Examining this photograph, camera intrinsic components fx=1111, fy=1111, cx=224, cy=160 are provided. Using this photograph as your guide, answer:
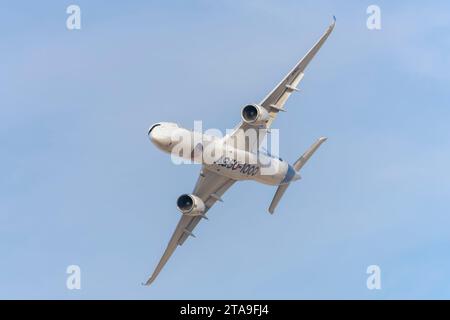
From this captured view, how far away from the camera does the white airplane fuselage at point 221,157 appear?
89812 mm

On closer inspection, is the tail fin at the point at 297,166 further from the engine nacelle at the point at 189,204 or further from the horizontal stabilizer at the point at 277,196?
the engine nacelle at the point at 189,204

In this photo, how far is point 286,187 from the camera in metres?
100

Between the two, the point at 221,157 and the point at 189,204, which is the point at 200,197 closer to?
the point at 189,204

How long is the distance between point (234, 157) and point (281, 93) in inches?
300

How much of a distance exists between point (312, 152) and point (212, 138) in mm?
12022

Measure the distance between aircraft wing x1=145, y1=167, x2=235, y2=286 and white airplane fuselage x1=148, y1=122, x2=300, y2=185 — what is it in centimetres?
349

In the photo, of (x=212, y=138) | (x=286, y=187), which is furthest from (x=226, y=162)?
(x=286, y=187)

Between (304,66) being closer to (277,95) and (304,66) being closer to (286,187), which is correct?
(277,95)

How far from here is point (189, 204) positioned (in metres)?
98.1

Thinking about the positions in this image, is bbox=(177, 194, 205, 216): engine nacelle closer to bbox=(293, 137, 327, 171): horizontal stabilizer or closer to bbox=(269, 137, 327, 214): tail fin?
bbox=(269, 137, 327, 214): tail fin

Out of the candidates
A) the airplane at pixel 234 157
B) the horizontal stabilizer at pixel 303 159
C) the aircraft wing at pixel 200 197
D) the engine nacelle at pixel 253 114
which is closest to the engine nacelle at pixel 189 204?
the airplane at pixel 234 157

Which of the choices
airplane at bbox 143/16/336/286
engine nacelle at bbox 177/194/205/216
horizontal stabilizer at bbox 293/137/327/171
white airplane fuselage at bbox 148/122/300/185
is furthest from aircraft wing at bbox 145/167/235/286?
horizontal stabilizer at bbox 293/137/327/171

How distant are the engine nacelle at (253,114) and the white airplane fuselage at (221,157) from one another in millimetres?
2710

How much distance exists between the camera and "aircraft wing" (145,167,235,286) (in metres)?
100
